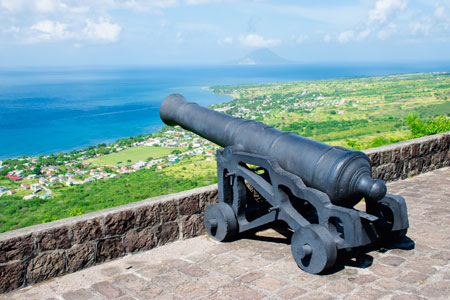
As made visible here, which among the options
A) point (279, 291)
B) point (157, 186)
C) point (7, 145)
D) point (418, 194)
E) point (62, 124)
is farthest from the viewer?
point (62, 124)

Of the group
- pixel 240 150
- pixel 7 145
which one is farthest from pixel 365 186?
pixel 7 145

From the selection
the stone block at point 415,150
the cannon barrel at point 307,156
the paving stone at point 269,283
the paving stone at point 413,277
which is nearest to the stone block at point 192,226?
the cannon barrel at point 307,156

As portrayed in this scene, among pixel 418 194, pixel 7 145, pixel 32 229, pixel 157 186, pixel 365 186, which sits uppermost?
pixel 365 186

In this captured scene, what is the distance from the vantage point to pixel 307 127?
2709 cm

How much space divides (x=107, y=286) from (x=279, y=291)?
120cm

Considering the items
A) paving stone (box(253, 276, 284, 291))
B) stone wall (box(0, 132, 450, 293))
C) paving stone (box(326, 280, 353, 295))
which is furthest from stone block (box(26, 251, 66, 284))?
paving stone (box(326, 280, 353, 295))

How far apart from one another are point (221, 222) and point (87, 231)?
1104mm

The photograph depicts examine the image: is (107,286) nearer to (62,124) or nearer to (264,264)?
(264,264)

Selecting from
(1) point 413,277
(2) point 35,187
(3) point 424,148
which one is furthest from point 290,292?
(2) point 35,187

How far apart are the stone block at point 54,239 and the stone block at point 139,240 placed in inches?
20.3

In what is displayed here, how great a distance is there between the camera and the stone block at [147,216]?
377 cm

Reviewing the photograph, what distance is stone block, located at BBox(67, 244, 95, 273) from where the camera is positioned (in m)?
3.38

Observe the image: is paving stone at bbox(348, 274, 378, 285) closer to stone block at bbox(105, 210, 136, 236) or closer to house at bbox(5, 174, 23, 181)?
stone block at bbox(105, 210, 136, 236)

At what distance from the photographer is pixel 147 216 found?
3824 mm
